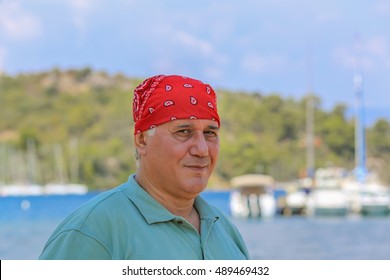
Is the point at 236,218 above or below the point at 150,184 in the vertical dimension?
below

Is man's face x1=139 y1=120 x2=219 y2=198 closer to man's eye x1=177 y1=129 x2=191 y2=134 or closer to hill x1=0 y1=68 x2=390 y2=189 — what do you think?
man's eye x1=177 y1=129 x2=191 y2=134

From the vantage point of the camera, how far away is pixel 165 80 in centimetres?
257

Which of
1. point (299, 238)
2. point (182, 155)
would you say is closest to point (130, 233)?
point (182, 155)

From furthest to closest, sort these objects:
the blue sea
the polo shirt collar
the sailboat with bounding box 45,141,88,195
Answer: the sailboat with bounding box 45,141,88,195, the blue sea, the polo shirt collar

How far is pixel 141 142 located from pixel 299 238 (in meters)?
34.3

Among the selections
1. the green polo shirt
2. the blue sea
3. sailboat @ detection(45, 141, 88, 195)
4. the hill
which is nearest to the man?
the green polo shirt

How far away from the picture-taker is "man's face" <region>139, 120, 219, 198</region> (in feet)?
8.26

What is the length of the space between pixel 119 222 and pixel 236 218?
40973mm

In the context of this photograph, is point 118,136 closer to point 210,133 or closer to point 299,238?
point 299,238

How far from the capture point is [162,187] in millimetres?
2582

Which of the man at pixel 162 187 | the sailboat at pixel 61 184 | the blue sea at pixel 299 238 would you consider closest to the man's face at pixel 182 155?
the man at pixel 162 187

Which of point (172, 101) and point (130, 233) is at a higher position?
point (172, 101)
